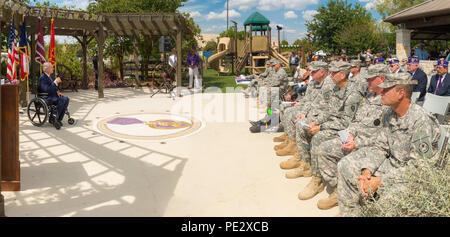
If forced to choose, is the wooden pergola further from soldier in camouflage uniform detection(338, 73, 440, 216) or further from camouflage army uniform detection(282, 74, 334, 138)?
soldier in camouflage uniform detection(338, 73, 440, 216)

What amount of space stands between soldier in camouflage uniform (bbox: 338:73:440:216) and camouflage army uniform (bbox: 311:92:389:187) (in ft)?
1.26

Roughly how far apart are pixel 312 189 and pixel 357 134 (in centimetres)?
86

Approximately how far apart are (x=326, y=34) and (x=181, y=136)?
28.5 meters

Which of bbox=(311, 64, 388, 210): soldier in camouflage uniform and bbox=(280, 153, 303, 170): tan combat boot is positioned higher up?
bbox=(311, 64, 388, 210): soldier in camouflage uniform

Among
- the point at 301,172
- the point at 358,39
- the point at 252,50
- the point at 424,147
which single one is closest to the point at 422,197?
the point at 424,147

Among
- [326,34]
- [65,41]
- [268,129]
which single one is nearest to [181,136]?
[268,129]

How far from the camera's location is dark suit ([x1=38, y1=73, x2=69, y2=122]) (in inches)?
324

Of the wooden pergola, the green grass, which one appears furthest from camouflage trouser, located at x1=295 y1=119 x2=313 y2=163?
the green grass

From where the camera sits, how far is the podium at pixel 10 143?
15.0ft

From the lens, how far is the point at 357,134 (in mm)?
4109

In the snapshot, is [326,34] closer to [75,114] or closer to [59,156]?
[75,114]

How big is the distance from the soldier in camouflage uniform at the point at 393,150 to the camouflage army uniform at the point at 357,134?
A: 0.38m

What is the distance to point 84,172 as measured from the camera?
540 centimetres

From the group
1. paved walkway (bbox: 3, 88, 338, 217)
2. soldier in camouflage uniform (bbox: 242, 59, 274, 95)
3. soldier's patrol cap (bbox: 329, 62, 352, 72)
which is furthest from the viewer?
soldier in camouflage uniform (bbox: 242, 59, 274, 95)
